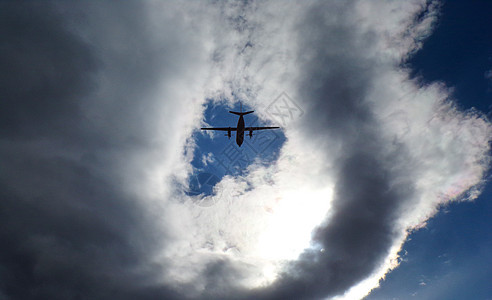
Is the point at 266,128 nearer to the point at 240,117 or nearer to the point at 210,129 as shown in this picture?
the point at 240,117

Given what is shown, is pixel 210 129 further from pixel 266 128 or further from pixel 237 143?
pixel 266 128

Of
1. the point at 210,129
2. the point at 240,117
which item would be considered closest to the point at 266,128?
the point at 240,117

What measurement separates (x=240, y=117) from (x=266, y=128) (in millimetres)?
10846

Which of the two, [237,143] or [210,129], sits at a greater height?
[210,129]

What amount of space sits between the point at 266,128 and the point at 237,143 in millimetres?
12476

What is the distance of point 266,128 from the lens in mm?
79188

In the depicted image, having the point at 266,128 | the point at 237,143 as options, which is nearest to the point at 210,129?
the point at 237,143

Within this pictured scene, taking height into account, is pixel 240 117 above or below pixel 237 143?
above

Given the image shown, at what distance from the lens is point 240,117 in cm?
7688

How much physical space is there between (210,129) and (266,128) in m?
21.6

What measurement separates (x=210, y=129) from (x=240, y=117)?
12792 millimetres

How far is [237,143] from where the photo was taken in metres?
78.9

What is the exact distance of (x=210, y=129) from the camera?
80062mm
